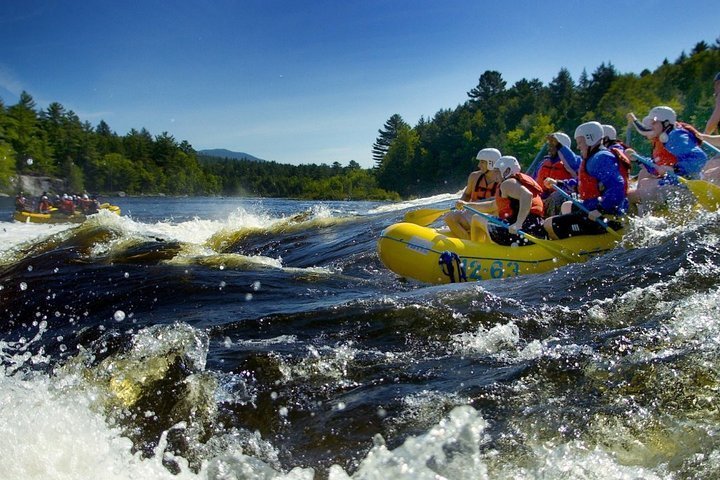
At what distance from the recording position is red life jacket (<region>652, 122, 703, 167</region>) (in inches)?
345

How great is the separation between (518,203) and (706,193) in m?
2.27

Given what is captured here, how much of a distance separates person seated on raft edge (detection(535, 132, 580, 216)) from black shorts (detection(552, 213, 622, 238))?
54.0 inches

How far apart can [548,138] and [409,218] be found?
2.75 meters

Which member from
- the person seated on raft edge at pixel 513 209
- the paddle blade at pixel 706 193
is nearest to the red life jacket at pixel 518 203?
the person seated on raft edge at pixel 513 209

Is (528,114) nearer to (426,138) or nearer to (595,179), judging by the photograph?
(426,138)

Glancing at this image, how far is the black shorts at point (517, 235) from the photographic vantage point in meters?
7.91

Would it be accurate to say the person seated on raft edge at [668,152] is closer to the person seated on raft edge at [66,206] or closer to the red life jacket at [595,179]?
the red life jacket at [595,179]

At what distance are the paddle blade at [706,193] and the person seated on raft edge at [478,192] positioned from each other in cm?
269

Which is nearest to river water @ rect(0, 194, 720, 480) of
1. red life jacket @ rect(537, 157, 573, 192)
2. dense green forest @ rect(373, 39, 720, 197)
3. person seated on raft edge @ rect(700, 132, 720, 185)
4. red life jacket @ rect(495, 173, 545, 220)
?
person seated on raft edge @ rect(700, 132, 720, 185)

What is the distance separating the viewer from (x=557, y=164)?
1019 cm

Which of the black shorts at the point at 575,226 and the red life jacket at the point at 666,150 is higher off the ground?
the red life jacket at the point at 666,150

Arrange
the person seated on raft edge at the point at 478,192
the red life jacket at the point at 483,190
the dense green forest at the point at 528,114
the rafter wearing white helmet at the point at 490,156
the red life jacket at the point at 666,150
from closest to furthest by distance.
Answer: the red life jacket at the point at 666,150
the person seated on raft edge at the point at 478,192
the rafter wearing white helmet at the point at 490,156
the red life jacket at the point at 483,190
the dense green forest at the point at 528,114

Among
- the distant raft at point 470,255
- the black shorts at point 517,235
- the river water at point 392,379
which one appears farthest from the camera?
the black shorts at point 517,235

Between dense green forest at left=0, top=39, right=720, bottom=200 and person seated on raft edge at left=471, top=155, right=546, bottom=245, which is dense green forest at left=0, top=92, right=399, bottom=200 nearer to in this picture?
dense green forest at left=0, top=39, right=720, bottom=200
